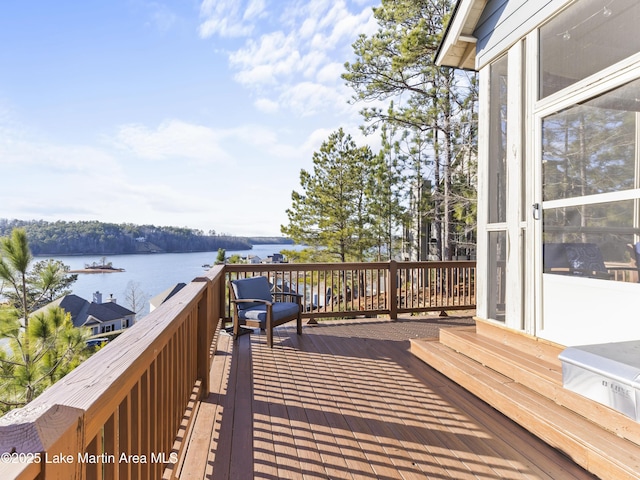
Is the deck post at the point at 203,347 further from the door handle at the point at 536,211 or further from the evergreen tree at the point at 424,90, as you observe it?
the evergreen tree at the point at 424,90

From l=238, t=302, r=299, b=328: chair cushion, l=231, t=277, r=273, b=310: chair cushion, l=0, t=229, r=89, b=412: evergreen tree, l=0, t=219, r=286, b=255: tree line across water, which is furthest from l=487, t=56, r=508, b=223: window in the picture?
l=0, t=219, r=286, b=255: tree line across water

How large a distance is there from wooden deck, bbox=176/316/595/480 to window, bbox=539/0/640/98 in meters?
2.66

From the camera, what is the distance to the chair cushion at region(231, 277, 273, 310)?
16.0ft

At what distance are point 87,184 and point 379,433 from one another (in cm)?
3544

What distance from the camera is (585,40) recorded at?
2.64m

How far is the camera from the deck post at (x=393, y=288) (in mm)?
6051

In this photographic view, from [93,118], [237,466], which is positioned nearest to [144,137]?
[93,118]

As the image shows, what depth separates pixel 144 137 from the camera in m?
18.1

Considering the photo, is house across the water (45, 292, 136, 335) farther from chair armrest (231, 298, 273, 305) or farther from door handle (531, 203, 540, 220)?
door handle (531, 203, 540, 220)

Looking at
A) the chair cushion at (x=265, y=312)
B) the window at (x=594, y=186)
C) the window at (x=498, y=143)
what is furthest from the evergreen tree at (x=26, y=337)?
the window at (x=594, y=186)

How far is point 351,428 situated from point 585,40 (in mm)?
3341

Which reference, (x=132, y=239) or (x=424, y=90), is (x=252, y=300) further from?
(x=132, y=239)

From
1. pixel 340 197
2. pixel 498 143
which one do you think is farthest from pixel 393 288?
pixel 340 197

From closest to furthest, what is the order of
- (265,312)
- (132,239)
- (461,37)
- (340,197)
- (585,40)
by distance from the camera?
1. (585,40)
2. (461,37)
3. (265,312)
4. (340,197)
5. (132,239)
